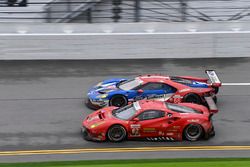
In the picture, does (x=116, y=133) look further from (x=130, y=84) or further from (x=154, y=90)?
(x=130, y=84)

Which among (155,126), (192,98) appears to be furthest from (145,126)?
(192,98)

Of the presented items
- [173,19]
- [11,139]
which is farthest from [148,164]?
[173,19]

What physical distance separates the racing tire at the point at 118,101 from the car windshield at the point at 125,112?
1.71 meters

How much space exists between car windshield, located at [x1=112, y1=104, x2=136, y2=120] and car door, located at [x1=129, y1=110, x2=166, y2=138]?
0.73 ft

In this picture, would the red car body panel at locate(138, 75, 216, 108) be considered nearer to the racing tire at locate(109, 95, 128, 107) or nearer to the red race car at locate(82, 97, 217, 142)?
the racing tire at locate(109, 95, 128, 107)

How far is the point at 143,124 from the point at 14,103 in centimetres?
517

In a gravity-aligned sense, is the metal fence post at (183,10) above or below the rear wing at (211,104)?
above

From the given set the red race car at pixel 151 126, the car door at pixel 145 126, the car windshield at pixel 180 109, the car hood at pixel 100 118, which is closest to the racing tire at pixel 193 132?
the red race car at pixel 151 126

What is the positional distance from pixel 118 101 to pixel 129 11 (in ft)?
25.9

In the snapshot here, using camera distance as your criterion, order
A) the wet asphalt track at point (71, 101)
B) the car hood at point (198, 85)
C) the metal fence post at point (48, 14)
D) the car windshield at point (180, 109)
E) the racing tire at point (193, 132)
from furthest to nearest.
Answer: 1. the metal fence post at point (48, 14)
2. the car hood at point (198, 85)
3. the car windshield at point (180, 109)
4. the racing tire at point (193, 132)
5. the wet asphalt track at point (71, 101)

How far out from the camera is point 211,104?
58.1 ft

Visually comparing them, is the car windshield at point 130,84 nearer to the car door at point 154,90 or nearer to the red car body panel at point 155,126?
the car door at point 154,90

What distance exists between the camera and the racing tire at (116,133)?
16250mm

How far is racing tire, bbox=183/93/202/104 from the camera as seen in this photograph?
1872 cm
